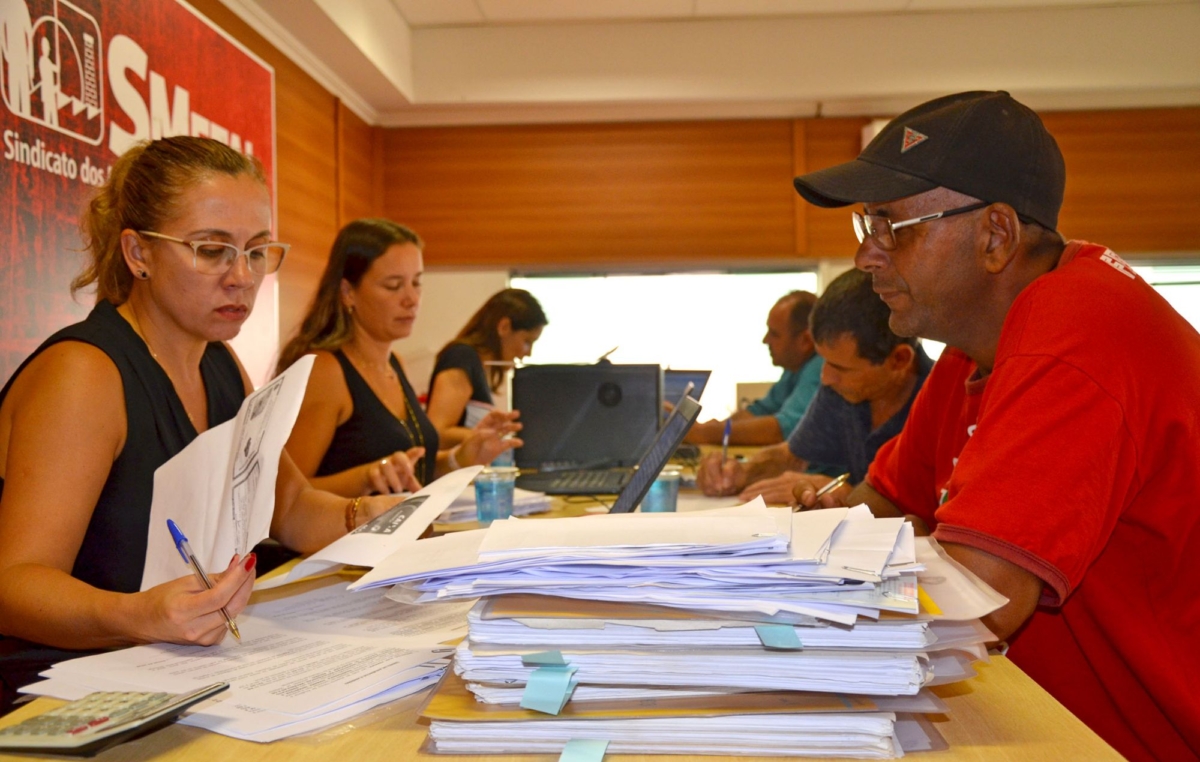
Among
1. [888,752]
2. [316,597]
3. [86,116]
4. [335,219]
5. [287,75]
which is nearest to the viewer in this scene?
[888,752]

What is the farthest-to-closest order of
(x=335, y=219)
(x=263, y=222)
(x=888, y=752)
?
1. (x=335, y=219)
2. (x=263, y=222)
3. (x=888, y=752)

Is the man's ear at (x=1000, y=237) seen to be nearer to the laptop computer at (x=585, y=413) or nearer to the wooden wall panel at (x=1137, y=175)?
the laptop computer at (x=585, y=413)

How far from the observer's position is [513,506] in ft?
6.53

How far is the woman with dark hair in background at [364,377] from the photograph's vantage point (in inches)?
94.3

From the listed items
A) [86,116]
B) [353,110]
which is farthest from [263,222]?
[353,110]

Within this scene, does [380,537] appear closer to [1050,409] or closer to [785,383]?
[1050,409]

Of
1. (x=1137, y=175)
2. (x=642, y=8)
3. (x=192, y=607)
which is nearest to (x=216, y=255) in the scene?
(x=192, y=607)

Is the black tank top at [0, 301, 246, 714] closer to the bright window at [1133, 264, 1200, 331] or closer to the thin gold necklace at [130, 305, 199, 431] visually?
the thin gold necklace at [130, 305, 199, 431]

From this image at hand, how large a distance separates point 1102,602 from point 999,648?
0.18 metres

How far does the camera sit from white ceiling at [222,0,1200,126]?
4.98m

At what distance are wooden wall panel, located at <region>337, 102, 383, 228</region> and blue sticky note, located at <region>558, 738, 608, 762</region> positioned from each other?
4604 mm

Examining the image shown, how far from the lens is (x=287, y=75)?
13.8 ft

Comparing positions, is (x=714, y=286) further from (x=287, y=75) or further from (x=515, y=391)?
(x=515, y=391)

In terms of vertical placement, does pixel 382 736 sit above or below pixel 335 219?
below
